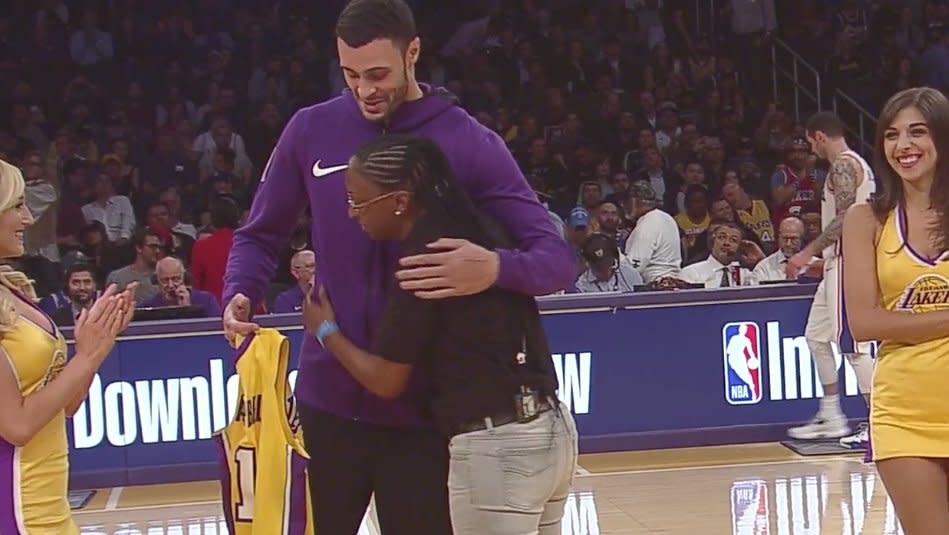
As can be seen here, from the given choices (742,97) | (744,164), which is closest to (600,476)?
(744,164)

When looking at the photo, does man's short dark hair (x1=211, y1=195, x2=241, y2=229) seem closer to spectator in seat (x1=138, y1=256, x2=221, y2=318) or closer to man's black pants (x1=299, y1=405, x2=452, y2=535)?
spectator in seat (x1=138, y1=256, x2=221, y2=318)

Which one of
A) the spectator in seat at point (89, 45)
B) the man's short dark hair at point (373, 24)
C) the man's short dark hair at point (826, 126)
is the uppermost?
the spectator in seat at point (89, 45)

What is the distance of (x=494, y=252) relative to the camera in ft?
9.70

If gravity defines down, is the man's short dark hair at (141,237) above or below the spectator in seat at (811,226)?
above

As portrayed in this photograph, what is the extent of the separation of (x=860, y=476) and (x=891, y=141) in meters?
4.19

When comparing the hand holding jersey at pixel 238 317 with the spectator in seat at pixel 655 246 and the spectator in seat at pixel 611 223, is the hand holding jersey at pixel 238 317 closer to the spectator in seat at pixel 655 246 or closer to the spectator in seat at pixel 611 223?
the spectator in seat at pixel 655 246

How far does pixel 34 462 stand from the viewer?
3311 mm

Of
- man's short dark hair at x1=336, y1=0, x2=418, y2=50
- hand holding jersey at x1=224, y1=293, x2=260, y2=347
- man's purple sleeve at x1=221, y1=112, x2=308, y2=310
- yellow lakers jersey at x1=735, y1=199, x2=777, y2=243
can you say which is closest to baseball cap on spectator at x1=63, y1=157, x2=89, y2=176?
yellow lakers jersey at x1=735, y1=199, x2=777, y2=243

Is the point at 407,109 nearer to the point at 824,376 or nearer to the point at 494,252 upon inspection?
the point at 494,252

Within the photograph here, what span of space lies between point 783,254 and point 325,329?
700cm

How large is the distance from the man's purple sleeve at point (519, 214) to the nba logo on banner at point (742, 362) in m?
5.53

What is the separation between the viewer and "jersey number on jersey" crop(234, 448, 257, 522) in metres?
3.74

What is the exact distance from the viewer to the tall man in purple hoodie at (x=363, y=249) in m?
3.20

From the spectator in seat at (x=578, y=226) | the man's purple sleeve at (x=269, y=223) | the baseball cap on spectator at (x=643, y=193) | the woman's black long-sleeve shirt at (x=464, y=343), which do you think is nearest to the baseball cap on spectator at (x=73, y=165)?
the spectator in seat at (x=578, y=226)
